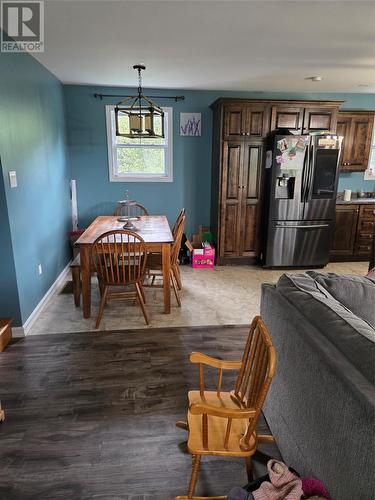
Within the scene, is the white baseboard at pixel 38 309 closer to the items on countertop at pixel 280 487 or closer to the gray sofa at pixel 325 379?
the gray sofa at pixel 325 379

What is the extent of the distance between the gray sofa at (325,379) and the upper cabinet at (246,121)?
3.03 meters

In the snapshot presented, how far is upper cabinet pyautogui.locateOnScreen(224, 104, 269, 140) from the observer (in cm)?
441

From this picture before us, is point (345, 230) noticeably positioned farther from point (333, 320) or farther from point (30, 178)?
point (30, 178)

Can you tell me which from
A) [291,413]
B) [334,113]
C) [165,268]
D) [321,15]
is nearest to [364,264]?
[334,113]

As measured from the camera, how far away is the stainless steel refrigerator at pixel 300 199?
4.35 m

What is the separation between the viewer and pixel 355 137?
4.94m

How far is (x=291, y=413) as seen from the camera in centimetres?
154

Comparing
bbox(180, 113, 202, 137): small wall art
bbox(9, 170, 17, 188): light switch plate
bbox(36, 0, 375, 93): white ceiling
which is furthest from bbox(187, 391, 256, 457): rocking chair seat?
bbox(180, 113, 202, 137): small wall art

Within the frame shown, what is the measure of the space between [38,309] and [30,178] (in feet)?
4.24

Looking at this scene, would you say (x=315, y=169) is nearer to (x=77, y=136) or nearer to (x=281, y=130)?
(x=281, y=130)

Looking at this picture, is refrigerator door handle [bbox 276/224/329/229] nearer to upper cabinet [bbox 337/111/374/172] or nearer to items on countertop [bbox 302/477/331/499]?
upper cabinet [bbox 337/111/374/172]

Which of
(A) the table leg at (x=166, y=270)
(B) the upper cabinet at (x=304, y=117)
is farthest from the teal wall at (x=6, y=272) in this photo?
(B) the upper cabinet at (x=304, y=117)

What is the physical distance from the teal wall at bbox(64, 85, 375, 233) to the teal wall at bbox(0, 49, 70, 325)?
0.48 meters

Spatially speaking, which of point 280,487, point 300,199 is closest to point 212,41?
point 300,199
